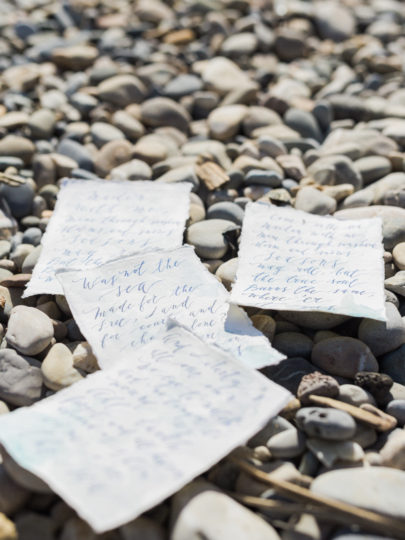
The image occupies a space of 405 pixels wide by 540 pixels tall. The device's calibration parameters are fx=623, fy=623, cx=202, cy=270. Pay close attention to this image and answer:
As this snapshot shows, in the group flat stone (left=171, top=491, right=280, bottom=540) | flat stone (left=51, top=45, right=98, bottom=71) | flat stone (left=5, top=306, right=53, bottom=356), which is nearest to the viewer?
flat stone (left=171, top=491, right=280, bottom=540)

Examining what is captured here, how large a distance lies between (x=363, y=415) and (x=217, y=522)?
13.9 inches

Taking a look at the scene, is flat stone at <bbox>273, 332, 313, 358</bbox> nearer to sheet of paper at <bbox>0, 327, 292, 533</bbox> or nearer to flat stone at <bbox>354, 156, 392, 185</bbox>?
sheet of paper at <bbox>0, 327, 292, 533</bbox>

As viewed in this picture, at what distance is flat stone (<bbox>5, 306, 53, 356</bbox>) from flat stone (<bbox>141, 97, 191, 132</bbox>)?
42.8 inches

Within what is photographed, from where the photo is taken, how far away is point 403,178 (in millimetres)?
1796

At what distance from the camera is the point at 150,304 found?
4.42 feet

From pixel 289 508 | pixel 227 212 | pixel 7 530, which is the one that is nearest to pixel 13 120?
pixel 227 212

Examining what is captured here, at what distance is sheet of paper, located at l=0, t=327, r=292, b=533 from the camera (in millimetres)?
940

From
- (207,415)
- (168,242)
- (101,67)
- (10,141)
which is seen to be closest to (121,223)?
(168,242)

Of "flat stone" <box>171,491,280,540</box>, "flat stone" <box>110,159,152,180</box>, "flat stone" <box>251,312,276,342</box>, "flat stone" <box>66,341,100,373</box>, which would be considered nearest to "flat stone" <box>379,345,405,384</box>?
"flat stone" <box>251,312,276,342</box>

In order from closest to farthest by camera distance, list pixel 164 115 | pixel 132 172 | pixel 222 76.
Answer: pixel 132 172 → pixel 164 115 → pixel 222 76

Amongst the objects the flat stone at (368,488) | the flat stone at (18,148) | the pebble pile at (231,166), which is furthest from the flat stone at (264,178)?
the flat stone at (368,488)

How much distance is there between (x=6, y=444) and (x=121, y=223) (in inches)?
30.1

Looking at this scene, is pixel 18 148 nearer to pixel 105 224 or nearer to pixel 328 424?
pixel 105 224

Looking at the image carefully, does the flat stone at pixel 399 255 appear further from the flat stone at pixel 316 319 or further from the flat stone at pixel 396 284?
the flat stone at pixel 316 319
